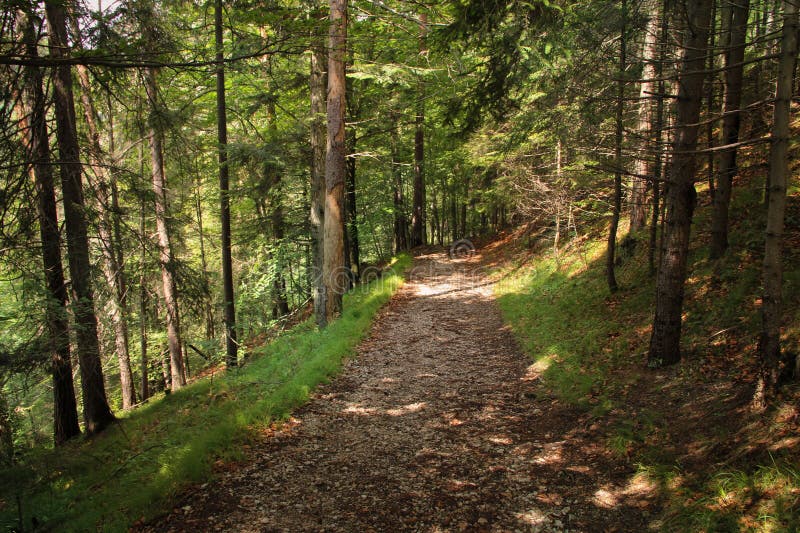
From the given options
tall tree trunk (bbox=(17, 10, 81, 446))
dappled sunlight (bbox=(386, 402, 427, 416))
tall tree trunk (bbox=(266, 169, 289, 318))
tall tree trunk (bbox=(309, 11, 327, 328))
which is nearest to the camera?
tall tree trunk (bbox=(17, 10, 81, 446))

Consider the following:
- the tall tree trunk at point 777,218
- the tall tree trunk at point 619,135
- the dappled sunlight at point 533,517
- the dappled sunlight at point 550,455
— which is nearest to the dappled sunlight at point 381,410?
the dappled sunlight at point 550,455

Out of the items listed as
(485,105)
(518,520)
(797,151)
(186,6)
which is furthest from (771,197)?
(186,6)

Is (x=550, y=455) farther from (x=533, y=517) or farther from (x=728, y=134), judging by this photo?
(x=728, y=134)

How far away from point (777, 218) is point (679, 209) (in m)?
1.67

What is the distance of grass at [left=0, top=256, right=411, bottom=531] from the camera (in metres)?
4.30

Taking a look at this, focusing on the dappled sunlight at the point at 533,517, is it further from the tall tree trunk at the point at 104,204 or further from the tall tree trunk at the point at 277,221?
the tall tree trunk at the point at 277,221

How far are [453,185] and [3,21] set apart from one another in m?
27.4

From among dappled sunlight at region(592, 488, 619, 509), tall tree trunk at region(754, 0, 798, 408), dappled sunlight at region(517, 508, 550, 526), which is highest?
tall tree trunk at region(754, 0, 798, 408)

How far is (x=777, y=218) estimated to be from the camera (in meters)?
4.14

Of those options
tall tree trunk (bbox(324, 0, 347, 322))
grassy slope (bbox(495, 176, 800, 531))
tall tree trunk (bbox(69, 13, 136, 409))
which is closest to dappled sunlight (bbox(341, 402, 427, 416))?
grassy slope (bbox(495, 176, 800, 531))

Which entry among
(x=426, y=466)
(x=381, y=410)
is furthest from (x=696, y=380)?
(x=381, y=410)

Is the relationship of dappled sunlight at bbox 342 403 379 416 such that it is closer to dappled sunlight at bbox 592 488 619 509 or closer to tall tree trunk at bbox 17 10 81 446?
dappled sunlight at bbox 592 488 619 509

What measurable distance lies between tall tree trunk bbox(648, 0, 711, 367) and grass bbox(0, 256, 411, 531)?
5.52 metres

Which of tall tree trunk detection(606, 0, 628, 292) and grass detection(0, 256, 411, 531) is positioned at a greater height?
tall tree trunk detection(606, 0, 628, 292)
